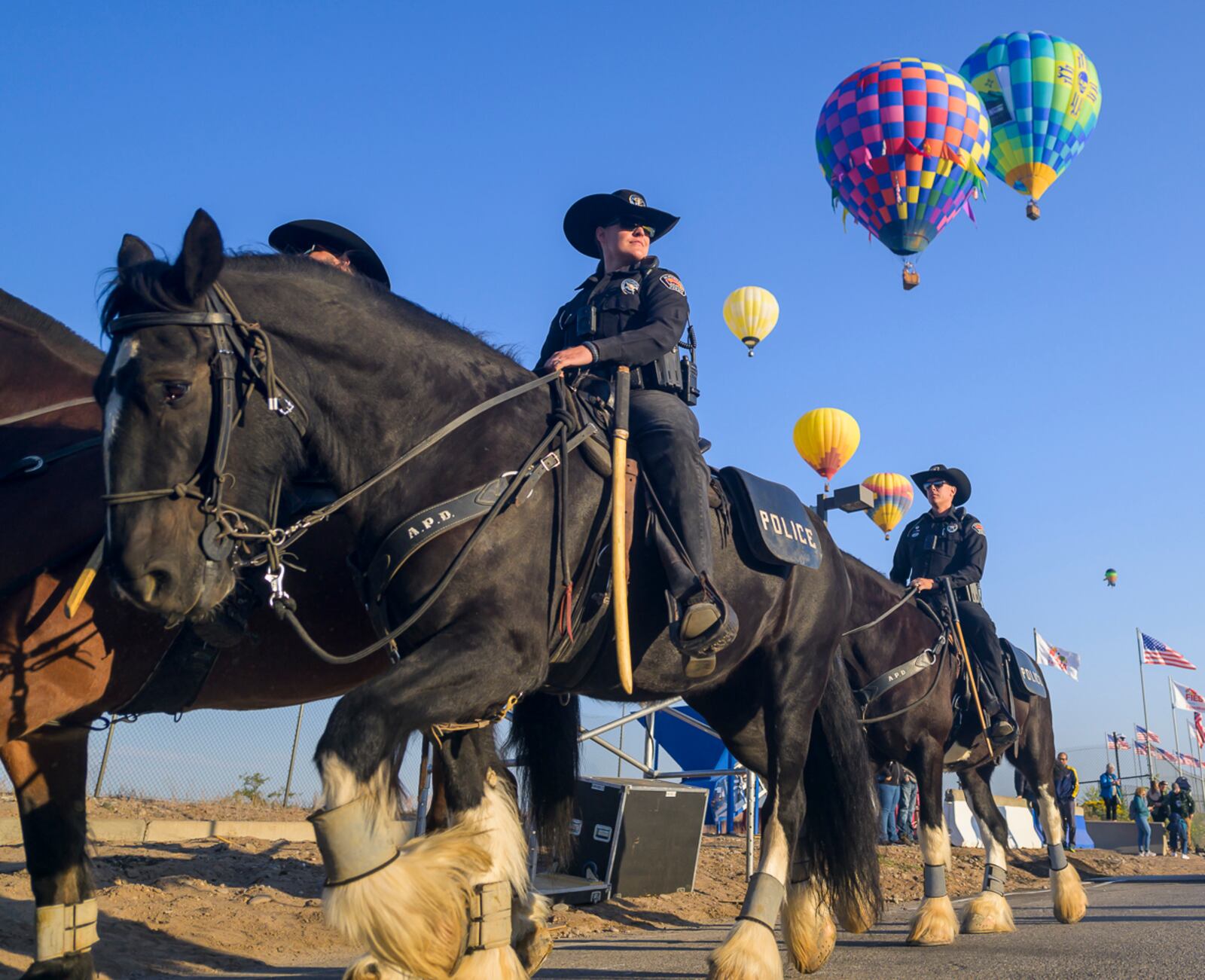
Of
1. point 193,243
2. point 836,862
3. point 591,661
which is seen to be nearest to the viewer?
point 193,243

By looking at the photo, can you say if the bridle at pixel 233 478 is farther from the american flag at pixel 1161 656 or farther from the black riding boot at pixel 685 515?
the american flag at pixel 1161 656

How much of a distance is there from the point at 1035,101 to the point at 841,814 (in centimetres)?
2736

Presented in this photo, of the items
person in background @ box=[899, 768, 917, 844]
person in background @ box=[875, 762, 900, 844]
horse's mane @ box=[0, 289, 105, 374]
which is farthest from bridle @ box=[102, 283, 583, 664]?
person in background @ box=[899, 768, 917, 844]

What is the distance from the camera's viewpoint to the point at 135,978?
565cm

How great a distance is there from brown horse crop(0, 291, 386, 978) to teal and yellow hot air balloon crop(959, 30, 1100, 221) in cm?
2898

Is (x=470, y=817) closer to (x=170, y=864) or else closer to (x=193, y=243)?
(x=193, y=243)

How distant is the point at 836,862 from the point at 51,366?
15.2 feet

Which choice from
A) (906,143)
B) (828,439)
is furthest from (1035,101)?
(828,439)

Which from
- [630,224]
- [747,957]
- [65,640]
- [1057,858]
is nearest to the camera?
[65,640]

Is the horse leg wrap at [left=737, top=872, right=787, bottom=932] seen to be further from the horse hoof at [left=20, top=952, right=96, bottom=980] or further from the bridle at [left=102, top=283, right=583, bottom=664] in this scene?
the horse hoof at [left=20, top=952, right=96, bottom=980]

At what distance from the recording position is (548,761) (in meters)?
5.69

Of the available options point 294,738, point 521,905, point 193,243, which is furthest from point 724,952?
point 294,738

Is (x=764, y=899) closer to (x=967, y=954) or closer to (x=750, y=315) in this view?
(x=967, y=954)

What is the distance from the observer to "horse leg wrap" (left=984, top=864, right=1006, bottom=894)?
9805 millimetres
